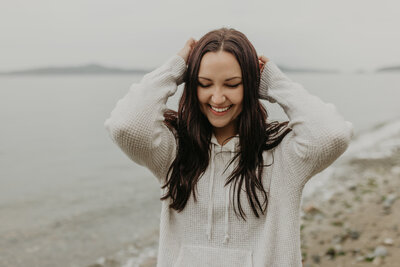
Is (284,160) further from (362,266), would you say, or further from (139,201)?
(139,201)

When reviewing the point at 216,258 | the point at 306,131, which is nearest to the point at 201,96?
the point at 306,131

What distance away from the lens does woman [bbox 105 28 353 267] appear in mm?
2408

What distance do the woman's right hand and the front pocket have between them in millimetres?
1241

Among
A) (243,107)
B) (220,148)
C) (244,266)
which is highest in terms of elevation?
(243,107)

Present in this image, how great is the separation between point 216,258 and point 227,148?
2.28 feet

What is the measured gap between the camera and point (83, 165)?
56.8 ft

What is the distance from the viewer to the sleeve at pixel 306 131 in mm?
2326

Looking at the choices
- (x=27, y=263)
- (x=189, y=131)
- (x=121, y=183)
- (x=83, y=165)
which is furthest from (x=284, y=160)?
(x=83, y=165)

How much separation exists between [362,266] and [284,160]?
160 inches

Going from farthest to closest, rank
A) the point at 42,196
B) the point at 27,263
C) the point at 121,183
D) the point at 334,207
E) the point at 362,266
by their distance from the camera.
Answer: the point at 121,183 < the point at 42,196 < the point at 334,207 < the point at 27,263 < the point at 362,266

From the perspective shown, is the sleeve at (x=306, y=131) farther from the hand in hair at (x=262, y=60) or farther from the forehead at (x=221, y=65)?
the forehead at (x=221, y=65)

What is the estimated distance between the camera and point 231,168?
102 inches

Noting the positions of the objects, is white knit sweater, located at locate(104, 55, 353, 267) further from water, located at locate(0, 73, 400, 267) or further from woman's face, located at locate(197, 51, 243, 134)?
water, located at locate(0, 73, 400, 267)

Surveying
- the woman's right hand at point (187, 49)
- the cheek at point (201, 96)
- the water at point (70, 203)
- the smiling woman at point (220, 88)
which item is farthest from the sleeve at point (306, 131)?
the water at point (70, 203)
